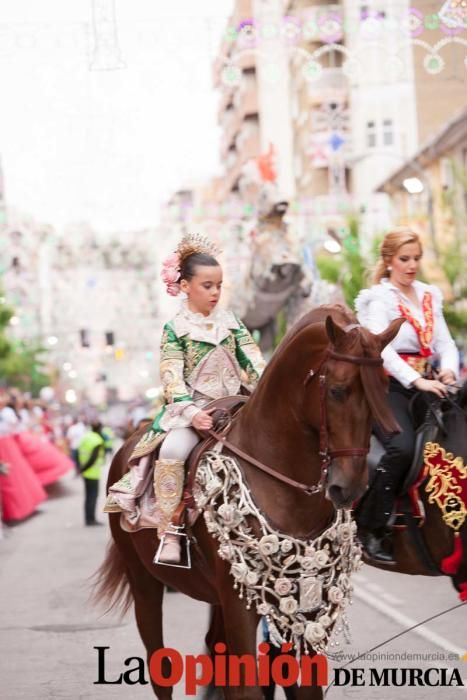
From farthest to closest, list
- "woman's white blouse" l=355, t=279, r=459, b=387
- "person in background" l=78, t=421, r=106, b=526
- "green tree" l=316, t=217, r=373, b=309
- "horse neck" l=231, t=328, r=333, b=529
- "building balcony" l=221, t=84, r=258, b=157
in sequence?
1. "building balcony" l=221, t=84, r=258, b=157
2. "green tree" l=316, t=217, r=373, b=309
3. "person in background" l=78, t=421, r=106, b=526
4. "woman's white blouse" l=355, t=279, r=459, b=387
5. "horse neck" l=231, t=328, r=333, b=529

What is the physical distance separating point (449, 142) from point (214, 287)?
4259 centimetres

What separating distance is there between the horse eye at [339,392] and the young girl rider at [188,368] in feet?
3.45

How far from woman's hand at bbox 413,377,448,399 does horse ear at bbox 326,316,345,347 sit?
2.04m

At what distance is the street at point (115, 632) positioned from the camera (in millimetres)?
8858

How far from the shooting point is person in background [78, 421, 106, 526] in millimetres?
23797

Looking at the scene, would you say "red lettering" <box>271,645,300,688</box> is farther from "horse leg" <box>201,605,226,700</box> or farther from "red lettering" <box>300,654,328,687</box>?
"horse leg" <box>201,605,226,700</box>

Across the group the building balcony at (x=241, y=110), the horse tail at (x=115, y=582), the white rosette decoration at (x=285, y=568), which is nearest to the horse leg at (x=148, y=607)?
the horse tail at (x=115, y=582)

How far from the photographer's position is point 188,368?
23.1 feet

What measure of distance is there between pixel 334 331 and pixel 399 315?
233 centimetres

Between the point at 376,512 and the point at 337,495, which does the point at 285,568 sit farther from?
the point at 376,512

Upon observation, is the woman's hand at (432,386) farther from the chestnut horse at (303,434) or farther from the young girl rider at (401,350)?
the chestnut horse at (303,434)

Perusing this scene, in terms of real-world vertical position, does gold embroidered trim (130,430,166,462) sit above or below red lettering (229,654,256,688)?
above

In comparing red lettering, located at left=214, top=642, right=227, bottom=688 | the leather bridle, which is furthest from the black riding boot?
the leather bridle

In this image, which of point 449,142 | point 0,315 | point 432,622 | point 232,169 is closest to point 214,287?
point 432,622
